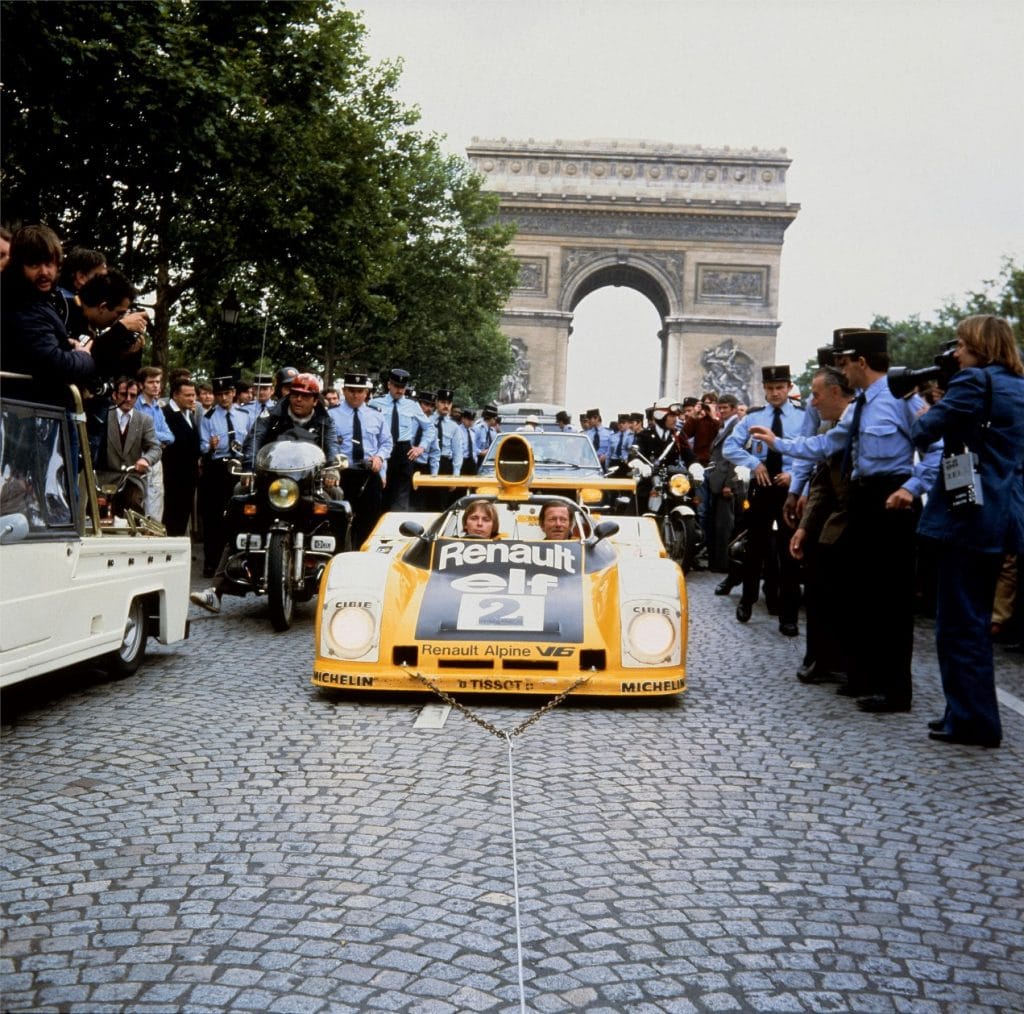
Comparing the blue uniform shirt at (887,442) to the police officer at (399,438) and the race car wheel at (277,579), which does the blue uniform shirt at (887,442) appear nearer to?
the race car wheel at (277,579)

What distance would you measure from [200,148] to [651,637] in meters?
13.0

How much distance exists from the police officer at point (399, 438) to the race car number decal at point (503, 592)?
708 centimetres

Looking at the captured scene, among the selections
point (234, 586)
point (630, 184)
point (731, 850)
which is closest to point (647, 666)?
point (731, 850)

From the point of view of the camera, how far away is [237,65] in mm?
18641

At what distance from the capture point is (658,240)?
65.6m

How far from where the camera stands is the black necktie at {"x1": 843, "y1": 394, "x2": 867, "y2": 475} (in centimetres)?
748

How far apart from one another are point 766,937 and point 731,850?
812 millimetres

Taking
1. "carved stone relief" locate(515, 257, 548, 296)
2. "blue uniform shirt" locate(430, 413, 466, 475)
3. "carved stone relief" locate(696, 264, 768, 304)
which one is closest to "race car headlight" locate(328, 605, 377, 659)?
"blue uniform shirt" locate(430, 413, 466, 475)

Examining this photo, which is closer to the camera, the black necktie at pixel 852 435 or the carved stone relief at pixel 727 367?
the black necktie at pixel 852 435

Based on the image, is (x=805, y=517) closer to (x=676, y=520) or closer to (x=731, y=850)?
(x=731, y=850)

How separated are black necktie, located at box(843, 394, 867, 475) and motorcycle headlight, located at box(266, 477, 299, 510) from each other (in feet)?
13.3

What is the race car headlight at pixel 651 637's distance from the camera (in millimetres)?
6855

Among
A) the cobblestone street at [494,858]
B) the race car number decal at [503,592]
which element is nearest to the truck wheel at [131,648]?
the cobblestone street at [494,858]

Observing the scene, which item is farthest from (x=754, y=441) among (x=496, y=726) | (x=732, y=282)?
(x=732, y=282)
